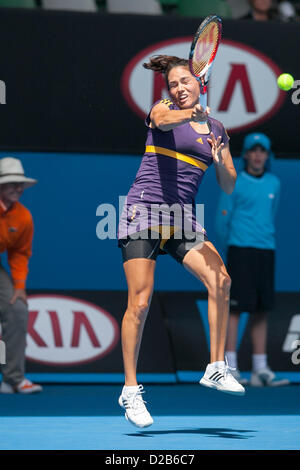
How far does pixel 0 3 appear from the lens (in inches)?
350

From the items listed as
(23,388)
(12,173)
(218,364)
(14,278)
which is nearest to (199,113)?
(218,364)

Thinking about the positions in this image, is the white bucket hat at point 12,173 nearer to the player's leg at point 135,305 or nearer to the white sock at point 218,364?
the player's leg at point 135,305

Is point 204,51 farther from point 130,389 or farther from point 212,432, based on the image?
point 212,432

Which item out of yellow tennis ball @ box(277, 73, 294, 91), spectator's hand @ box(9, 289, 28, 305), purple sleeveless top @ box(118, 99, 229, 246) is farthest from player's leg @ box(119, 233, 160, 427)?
spectator's hand @ box(9, 289, 28, 305)

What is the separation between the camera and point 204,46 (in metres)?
5.21

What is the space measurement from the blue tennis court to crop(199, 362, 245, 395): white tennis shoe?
244mm

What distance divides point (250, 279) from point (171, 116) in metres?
3.09

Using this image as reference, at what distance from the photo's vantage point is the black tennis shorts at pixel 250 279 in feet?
25.7

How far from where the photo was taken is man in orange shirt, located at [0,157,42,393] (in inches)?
287

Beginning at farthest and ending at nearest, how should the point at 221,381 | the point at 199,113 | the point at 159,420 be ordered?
1. the point at 159,420
2. the point at 221,381
3. the point at 199,113

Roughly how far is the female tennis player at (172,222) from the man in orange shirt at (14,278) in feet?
7.10
